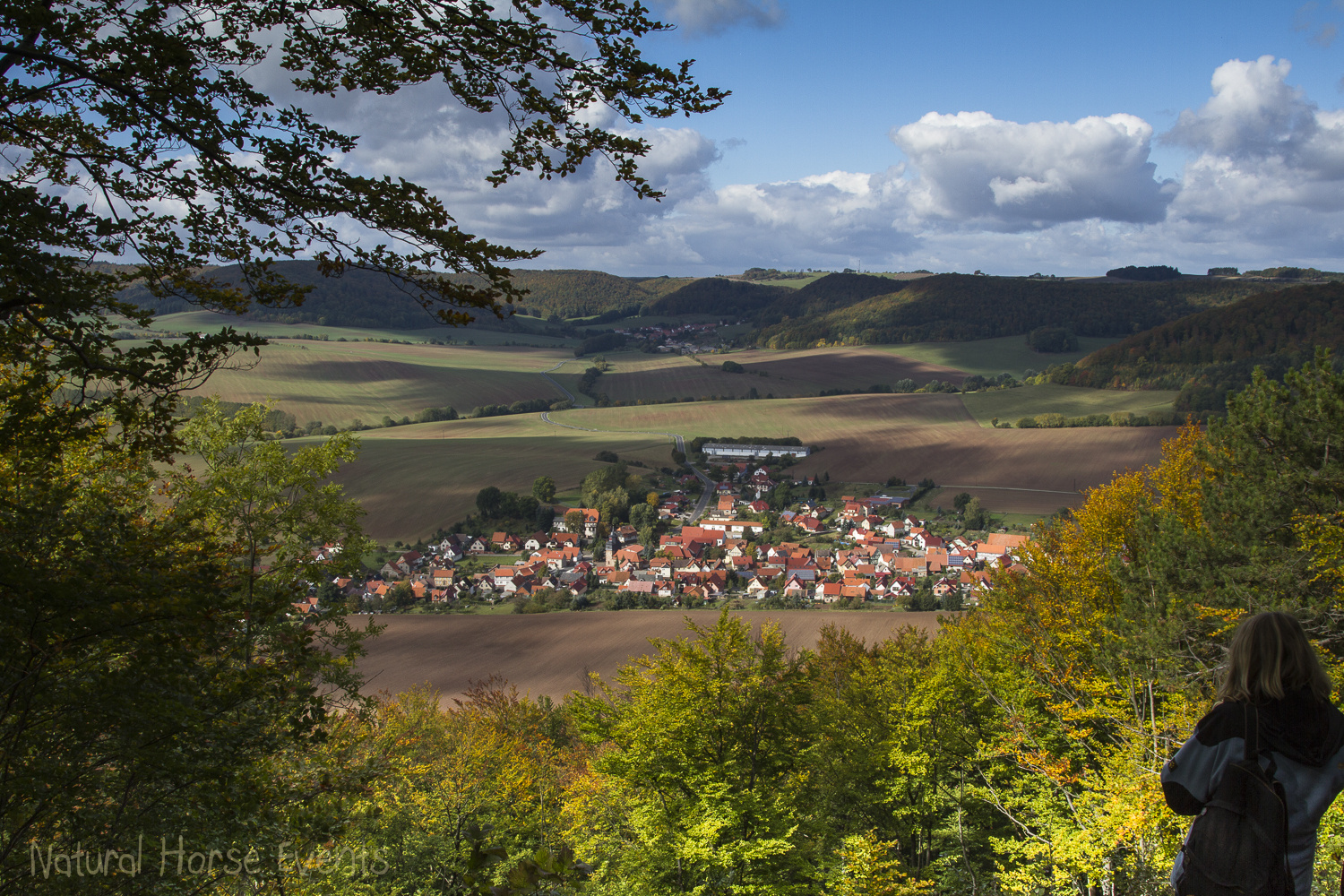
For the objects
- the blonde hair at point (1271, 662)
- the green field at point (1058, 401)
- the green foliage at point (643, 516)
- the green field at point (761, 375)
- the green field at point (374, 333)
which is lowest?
the green foliage at point (643, 516)

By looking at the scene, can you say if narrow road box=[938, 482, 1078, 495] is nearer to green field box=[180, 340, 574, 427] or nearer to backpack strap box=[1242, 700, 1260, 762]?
green field box=[180, 340, 574, 427]

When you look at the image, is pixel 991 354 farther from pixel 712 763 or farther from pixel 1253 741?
pixel 1253 741

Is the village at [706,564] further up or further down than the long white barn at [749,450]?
further down

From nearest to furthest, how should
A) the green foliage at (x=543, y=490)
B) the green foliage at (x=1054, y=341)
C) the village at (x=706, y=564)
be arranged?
the village at (x=706, y=564) → the green foliage at (x=543, y=490) → the green foliage at (x=1054, y=341)

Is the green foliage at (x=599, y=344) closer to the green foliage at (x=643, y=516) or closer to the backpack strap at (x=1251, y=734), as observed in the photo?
the green foliage at (x=643, y=516)

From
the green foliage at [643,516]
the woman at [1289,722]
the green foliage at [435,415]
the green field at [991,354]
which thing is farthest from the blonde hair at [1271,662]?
the green field at [991,354]

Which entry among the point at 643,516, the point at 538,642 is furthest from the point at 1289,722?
the point at 643,516

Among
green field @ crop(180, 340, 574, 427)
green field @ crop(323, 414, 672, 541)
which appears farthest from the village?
green field @ crop(180, 340, 574, 427)
